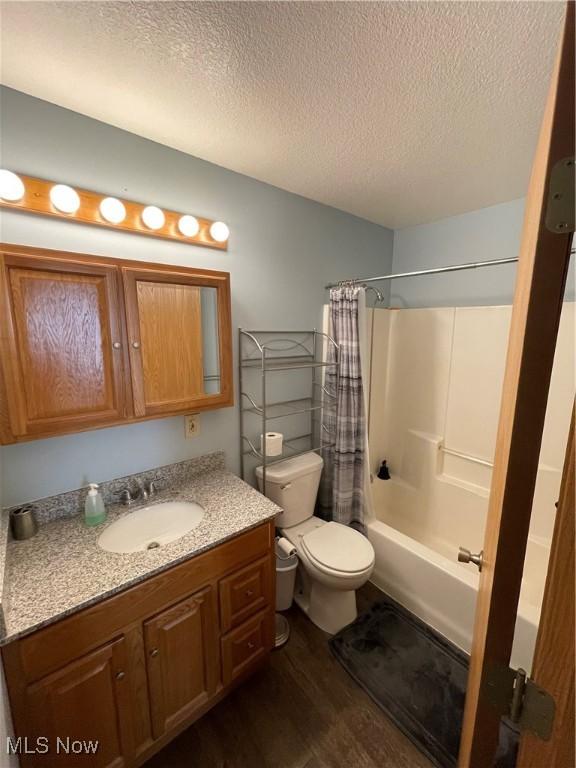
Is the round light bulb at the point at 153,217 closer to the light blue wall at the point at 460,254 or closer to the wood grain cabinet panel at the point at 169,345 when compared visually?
the wood grain cabinet panel at the point at 169,345

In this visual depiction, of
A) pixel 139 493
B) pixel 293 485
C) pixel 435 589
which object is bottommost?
pixel 435 589

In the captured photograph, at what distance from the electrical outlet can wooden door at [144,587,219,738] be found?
70 cm

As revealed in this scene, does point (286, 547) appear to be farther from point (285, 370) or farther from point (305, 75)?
point (305, 75)

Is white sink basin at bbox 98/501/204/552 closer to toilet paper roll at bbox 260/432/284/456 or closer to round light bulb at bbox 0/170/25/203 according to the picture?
toilet paper roll at bbox 260/432/284/456

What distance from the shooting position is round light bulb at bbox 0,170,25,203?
1039 millimetres

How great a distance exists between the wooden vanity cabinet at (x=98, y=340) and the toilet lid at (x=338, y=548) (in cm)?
A: 96

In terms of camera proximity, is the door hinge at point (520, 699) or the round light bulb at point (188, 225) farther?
the round light bulb at point (188, 225)

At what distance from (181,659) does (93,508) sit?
659 mm

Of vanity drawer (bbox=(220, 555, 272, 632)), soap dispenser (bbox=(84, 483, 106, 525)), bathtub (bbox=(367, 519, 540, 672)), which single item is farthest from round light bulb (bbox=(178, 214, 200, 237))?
bathtub (bbox=(367, 519, 540, 672))

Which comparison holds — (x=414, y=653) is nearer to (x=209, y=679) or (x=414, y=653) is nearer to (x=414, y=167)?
(x=209, y=679)

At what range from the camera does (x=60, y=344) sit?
1.08 meters

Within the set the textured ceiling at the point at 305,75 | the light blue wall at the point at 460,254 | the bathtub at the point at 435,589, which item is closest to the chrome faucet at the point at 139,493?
the bathtub at the point at 435,589

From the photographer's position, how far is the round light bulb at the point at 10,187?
1039 mm

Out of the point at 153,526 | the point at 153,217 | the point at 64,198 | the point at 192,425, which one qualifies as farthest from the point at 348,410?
the point at 64,198
